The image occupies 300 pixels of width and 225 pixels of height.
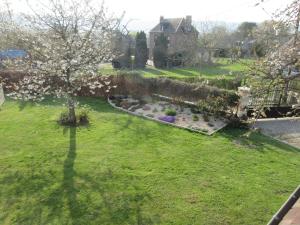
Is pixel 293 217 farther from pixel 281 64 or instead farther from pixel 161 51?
pixel 161 51

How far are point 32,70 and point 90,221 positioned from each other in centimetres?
650

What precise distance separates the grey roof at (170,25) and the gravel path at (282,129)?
116 feet

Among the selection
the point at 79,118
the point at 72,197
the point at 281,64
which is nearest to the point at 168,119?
the point at 79,118

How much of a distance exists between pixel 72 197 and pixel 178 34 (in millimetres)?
39747

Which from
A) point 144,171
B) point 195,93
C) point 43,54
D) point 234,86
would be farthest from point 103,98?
point 144,171

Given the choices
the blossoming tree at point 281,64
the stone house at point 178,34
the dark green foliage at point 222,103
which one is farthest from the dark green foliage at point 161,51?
the blossoming tree at point 281,64

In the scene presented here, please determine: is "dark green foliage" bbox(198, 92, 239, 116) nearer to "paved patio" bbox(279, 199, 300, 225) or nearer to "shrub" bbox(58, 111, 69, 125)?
"shrub" bbox(58, 111, 69, 125)

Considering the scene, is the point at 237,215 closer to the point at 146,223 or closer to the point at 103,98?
the point at 146,223

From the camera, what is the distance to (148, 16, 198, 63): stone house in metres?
34.0

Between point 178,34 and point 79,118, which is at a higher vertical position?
point 178,34

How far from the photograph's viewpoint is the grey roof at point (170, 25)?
47.3 metres

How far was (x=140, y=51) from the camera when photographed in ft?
128

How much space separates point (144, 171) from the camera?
8320 millimetres

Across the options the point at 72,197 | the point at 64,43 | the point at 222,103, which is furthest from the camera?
the point at 222,103
